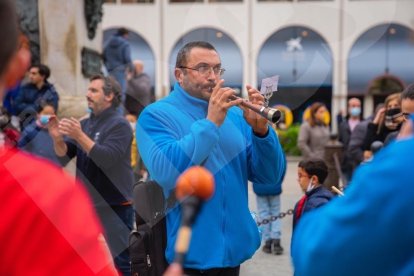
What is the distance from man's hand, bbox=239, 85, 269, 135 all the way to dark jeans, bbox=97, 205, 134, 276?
186 cm

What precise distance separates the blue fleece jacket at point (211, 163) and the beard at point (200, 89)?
0.04 meters

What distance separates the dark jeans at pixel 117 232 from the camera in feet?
13.2

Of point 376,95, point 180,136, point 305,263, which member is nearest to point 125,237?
point 180,136

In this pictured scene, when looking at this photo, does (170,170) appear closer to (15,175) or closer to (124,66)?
(15,175)

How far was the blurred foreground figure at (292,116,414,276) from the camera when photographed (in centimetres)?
103

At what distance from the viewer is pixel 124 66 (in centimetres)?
883

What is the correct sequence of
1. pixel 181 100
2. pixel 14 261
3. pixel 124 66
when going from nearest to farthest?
pixel 14 261
pixel 181 100
pixel 124 66

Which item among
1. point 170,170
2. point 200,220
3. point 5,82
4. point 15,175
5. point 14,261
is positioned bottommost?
point 200,220

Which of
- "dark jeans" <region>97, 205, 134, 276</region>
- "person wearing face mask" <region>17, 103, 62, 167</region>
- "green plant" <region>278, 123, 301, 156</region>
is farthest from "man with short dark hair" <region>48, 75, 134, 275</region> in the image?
"green plant" <region>278, 123, 301, 156</region>

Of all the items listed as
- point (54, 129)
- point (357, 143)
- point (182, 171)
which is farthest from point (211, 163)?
point (357, 143)

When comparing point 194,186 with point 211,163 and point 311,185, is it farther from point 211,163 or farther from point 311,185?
point 311,185

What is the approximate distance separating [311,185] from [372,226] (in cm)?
308

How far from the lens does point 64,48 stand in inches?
259

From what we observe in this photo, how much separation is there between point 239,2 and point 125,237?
1883 cm
